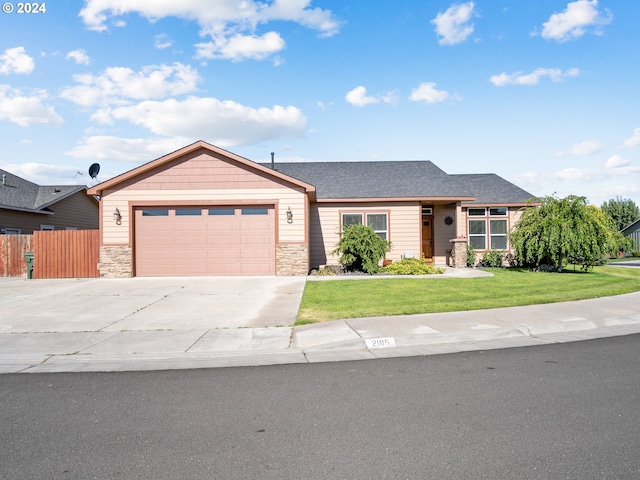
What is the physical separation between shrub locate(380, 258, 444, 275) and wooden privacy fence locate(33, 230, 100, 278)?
12.0m

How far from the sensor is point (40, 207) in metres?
25.0

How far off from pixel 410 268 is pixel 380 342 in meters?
11.6

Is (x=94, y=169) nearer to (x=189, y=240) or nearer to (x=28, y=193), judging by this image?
(x=28, y=193)

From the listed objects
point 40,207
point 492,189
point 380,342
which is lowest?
point 380,342

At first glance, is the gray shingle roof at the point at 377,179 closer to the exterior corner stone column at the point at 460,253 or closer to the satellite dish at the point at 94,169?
the exterior corner stone column at the point at 460,253

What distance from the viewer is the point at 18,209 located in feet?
76.7

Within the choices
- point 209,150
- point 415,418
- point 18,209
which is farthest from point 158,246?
point 415,418

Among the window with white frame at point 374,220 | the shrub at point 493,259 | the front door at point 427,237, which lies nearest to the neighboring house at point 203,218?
the window with white frame at point 374,220

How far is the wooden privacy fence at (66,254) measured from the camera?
18.7m

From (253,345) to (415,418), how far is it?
12.2 feet

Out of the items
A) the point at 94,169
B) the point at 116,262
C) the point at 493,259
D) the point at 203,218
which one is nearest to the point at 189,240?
the point at 203,218

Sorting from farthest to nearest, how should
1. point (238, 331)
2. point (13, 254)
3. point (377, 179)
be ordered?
point (377, 179) < point (13, 254) < point (238, 331)

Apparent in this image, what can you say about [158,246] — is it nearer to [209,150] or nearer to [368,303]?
[209,150]

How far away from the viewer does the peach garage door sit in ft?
60.2
